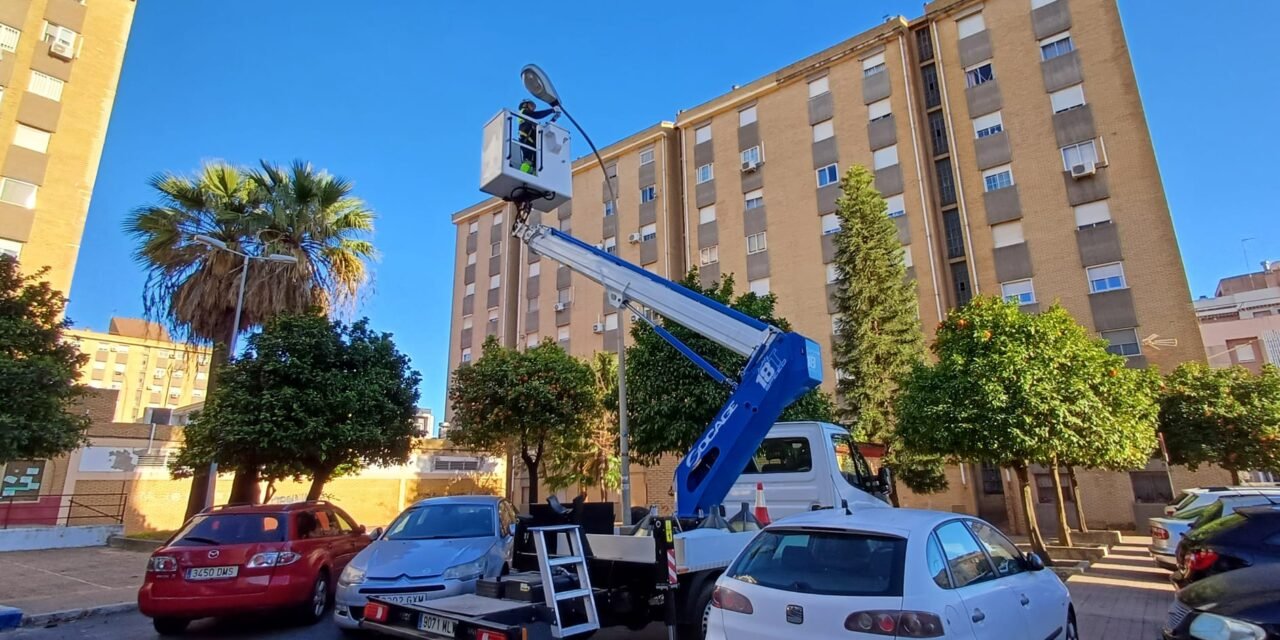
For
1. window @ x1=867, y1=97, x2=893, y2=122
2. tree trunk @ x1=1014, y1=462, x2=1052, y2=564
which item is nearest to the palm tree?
→ tree trunk @ x1=1014, y1=462, x2=1052, y2=564

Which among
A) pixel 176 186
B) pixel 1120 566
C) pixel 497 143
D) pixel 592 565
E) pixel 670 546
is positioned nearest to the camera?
pixel 670 546

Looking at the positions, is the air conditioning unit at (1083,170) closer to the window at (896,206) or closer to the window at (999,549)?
the window at (896,206)

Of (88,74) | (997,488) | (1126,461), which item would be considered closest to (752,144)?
(997,488)

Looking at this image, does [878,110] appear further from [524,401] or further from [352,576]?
[352,576]

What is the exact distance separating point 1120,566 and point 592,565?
12491mm

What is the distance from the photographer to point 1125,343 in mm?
23078

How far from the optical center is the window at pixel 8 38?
2556 centimetres

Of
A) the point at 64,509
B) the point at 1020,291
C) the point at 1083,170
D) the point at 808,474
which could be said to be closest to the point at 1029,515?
the point at 808,474

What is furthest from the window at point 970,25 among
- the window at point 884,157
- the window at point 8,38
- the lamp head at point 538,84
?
the window at point 8,38

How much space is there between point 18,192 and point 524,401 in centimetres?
2279

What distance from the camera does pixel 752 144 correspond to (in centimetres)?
3400

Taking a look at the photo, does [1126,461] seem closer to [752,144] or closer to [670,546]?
[670,546]

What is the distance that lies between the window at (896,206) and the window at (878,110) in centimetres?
414

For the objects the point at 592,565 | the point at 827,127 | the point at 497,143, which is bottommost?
the point at 592,565
